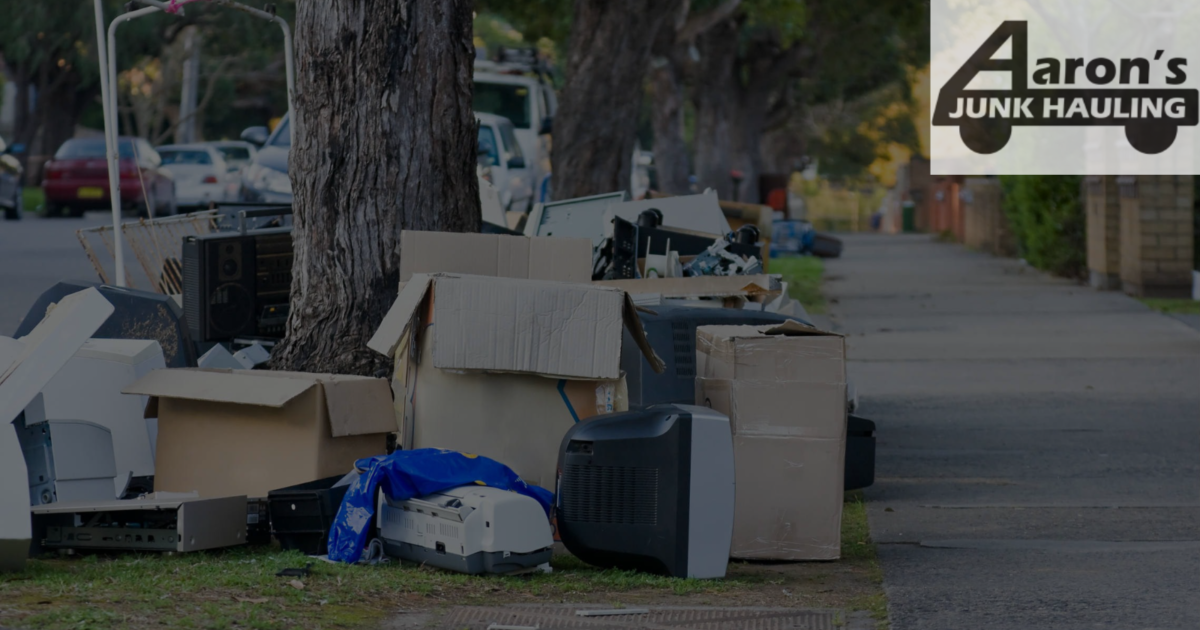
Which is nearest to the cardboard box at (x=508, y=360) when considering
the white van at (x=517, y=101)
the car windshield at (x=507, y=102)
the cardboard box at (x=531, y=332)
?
the cardboard box at (x=531, y=332)

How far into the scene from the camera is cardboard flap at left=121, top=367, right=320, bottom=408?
212 inches

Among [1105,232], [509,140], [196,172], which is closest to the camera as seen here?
[509,140]

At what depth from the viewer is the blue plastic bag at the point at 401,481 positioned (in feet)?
16.1

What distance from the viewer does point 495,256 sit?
625 cm

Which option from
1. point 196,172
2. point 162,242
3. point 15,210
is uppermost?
point 196,172

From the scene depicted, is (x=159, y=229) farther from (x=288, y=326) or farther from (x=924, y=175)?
(x=924, y=175)

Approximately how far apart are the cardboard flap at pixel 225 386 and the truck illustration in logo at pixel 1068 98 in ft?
48.3

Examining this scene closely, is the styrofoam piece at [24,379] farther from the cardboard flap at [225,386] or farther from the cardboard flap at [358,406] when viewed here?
the cardboard flap at [358,406]

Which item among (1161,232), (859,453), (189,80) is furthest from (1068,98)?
(189,80)

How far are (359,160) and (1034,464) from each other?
12.8ft

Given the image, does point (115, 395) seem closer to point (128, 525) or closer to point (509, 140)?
point (128, 525)

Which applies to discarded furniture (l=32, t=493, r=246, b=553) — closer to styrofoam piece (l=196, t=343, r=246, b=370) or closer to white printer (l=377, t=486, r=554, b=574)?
white printer (l=377, t=486, r=554, b=574)

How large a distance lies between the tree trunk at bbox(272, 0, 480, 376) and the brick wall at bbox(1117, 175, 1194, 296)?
12668mm

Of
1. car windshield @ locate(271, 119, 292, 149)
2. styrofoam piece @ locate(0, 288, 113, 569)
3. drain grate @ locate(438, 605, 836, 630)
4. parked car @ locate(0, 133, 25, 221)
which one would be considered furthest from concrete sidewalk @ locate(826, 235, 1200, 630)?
parked car @ locate(0, 133, 25, 221)
